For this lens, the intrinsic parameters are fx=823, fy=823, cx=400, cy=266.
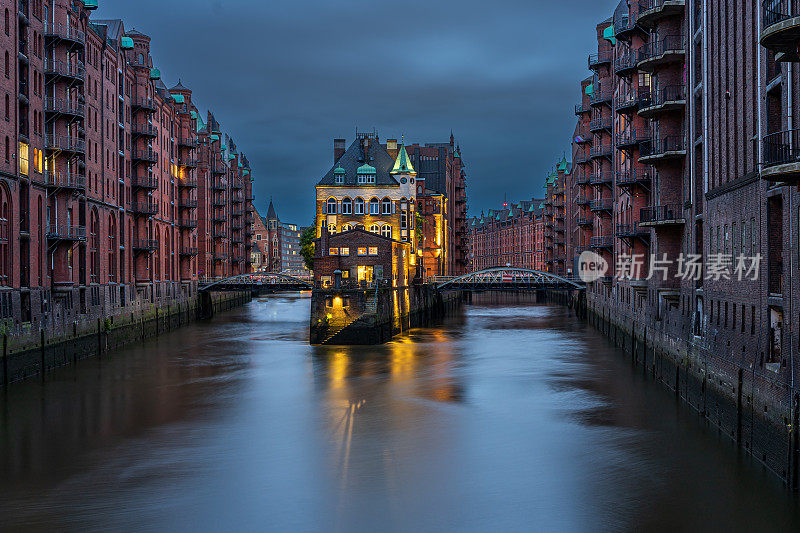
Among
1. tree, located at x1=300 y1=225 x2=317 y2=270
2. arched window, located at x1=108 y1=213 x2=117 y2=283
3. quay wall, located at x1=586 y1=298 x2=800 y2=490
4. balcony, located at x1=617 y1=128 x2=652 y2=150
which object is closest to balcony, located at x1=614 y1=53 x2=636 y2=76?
balcony, located at x1=617 y1=128 x2=652 y2=150

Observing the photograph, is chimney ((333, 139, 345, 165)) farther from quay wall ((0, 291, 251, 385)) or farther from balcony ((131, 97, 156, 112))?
balcony ((131, 97, 156, 112))

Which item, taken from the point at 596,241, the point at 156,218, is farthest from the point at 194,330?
the point at 596,241

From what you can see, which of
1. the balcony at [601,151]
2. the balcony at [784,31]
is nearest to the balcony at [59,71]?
the balcony at [784,31]

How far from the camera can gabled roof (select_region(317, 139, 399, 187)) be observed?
9444 cm

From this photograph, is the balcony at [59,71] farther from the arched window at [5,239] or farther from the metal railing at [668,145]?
the metal railing at [668,145]

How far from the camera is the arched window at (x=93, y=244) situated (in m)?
55.5

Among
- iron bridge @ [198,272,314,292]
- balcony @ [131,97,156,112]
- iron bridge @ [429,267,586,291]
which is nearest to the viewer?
balcony @ [131,97,156,112]

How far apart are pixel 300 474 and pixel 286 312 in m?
75.9

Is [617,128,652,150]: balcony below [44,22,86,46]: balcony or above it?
below

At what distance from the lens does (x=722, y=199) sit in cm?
3122

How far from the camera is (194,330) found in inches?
2815

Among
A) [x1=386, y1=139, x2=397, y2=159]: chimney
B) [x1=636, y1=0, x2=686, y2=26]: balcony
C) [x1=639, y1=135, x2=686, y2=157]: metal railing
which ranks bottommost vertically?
[x1=639, y1=135, x2=686, y2=157]: metal railing

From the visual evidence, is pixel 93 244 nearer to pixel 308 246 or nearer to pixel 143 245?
pixel 143 245

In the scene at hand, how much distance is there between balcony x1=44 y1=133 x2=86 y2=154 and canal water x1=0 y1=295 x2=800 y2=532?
40.0ft
